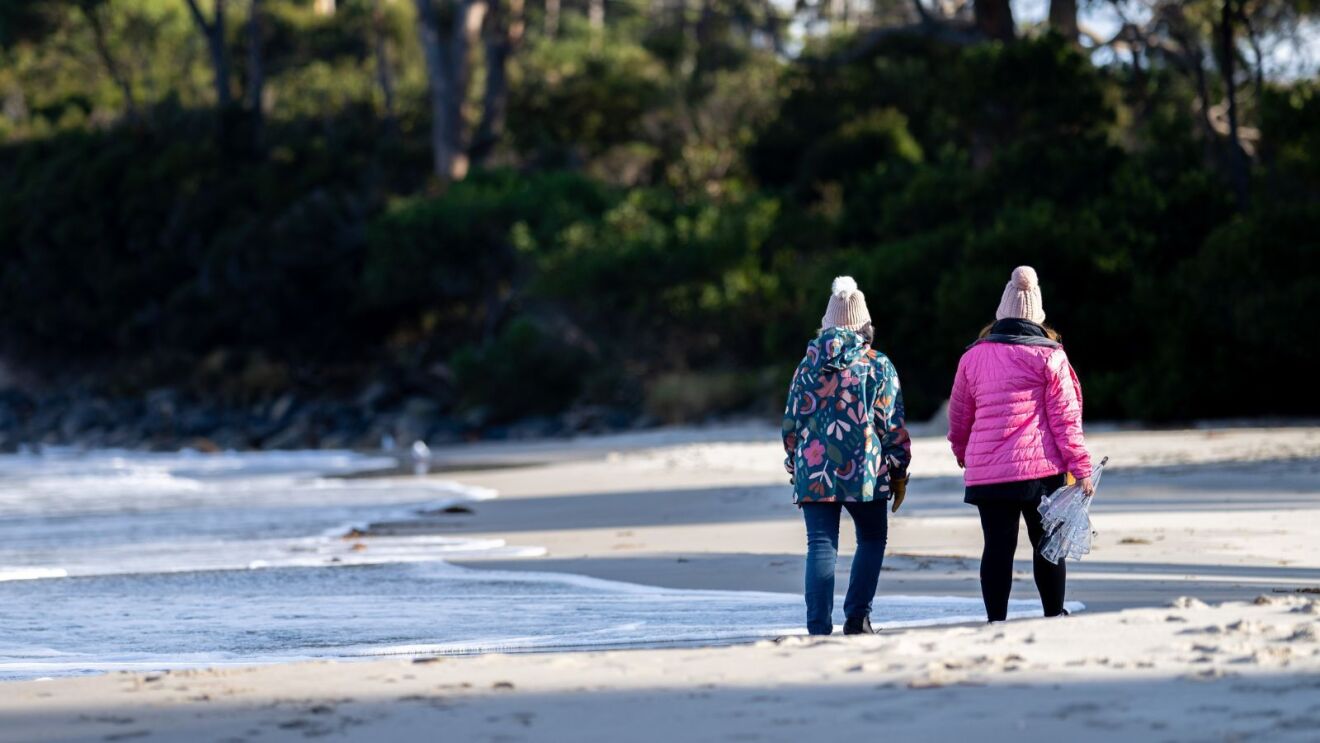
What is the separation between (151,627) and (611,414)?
82.3ft

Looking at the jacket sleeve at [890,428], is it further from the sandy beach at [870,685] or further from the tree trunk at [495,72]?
the tree trunk at [495,72]

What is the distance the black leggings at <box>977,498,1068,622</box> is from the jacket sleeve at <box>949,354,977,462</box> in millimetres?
276

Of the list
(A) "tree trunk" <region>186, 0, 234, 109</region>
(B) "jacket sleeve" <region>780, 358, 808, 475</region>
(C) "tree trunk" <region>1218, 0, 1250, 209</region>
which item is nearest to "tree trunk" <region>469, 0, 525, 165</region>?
(A) "tree trunk" <region>186, 0, 234, 109</region>

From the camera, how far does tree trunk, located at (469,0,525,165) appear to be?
137 ft

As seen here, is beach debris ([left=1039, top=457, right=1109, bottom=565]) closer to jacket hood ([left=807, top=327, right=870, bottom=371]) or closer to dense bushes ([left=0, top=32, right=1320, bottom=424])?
jacket hood ([left=807, top=327, right=870, bottom=371])

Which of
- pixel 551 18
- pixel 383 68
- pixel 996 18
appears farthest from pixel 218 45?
pixel 996 18

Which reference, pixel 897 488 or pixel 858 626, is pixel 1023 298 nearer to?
pixel 897 488

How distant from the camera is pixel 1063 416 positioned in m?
6.97

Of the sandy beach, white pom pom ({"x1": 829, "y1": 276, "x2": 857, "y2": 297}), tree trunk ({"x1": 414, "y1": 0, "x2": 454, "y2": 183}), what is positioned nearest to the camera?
the sandy beach

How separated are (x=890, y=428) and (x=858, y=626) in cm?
77

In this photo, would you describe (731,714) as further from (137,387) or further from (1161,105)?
(137,387)

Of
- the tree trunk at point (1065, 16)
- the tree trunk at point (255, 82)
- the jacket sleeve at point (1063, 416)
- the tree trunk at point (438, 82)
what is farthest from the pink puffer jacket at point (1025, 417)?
the tree trunk at point (255, 82)

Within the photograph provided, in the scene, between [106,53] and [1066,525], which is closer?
[1066,525]

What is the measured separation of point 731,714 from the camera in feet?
16.2
